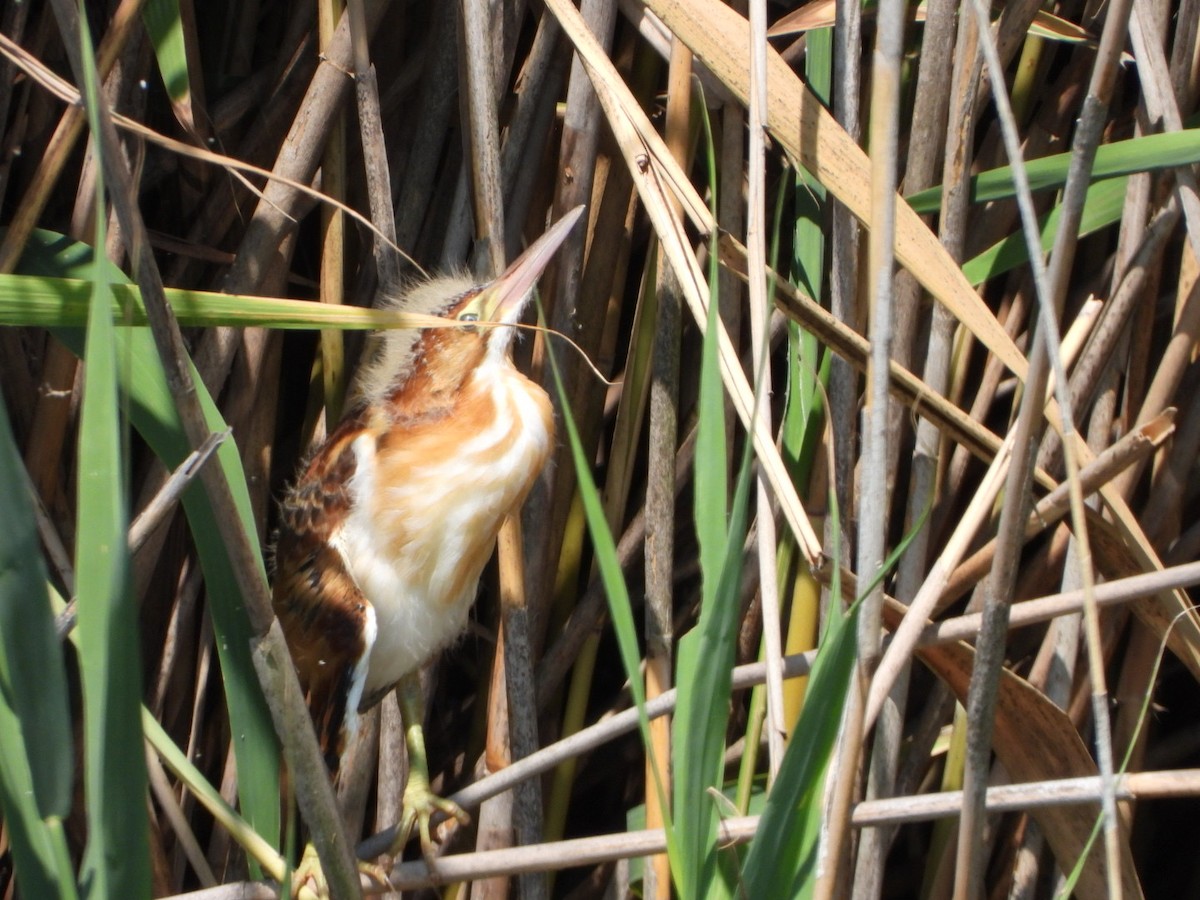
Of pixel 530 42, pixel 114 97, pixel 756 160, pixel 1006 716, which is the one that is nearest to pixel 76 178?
pixel 114 97

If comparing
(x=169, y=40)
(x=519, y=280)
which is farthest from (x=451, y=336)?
(x=169, y=40)

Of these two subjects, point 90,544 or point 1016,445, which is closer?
point 90,544

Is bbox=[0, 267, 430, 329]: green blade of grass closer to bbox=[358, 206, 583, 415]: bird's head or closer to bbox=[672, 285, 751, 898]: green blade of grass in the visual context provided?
bbox=[672, 285, 751, 898]: green blade of grass

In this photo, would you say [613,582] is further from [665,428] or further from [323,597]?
[323,597]

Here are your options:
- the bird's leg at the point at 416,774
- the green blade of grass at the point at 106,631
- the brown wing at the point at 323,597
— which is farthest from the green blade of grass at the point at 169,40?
the bird's leg at the point at 416,774

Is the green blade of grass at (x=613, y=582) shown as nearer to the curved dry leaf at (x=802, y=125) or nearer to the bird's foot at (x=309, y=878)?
the curved dry leaf at (x=802, y=125)

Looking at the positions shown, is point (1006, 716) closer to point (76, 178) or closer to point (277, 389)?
point (277, 389)

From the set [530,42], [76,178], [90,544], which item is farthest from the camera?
[530,42]
